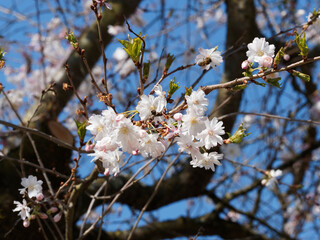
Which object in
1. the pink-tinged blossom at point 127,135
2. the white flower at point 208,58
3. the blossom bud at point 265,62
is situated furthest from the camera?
the white flower at point 208,58

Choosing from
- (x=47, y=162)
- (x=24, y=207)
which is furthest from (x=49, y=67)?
(x=24, y=207)

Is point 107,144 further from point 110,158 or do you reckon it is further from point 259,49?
point 259,49

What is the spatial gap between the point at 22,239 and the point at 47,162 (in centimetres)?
50

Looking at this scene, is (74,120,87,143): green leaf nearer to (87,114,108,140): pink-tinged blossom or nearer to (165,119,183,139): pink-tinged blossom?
(87,114,108,140): pink-tinged blossom

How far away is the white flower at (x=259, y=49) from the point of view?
3.65 ft

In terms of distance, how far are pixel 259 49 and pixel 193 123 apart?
0.36 m

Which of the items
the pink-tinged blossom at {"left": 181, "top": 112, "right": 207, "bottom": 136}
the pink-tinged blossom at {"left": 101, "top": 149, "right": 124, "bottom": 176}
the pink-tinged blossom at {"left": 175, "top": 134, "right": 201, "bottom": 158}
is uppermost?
the pink-tinged blossom at {"left": 181, "top": 112, "right": 207, "bottom": 136}

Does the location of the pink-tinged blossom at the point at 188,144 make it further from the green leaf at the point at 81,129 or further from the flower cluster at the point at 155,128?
the green leaf at the point at 81,129

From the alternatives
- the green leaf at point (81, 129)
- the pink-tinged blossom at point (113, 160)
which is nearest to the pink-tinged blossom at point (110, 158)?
the pink-tinged blossom at point (113, 160)

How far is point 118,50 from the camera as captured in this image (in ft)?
13.9

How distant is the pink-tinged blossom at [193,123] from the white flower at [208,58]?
323mm

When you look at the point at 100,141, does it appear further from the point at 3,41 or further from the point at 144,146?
the point at 3,41

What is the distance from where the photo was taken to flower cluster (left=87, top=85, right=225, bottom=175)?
0.95m

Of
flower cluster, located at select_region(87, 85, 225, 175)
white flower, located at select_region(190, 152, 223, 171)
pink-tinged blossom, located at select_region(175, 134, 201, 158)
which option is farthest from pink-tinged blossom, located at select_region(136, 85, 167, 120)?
white flower, located at select_region(190, 152, 223, 171)
